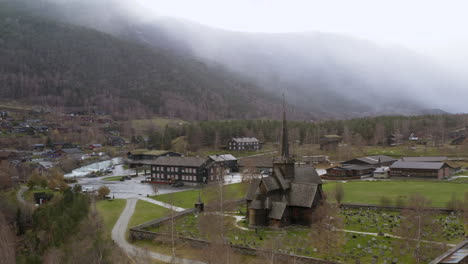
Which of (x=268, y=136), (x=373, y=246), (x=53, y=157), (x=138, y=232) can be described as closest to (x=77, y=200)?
(x=138, y=232)

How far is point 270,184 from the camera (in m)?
52.0

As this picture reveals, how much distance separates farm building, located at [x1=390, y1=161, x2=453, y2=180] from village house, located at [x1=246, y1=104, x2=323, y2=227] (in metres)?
49.3

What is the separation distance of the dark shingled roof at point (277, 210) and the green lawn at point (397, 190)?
2104 cm

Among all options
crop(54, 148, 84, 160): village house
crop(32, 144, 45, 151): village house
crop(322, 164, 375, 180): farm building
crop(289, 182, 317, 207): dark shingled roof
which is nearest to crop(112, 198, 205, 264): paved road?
A: crop(289, 182, 317, 207): dark shingled roof

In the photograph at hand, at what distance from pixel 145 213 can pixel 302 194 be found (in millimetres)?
26213

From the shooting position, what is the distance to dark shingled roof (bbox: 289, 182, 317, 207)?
50.8 meters

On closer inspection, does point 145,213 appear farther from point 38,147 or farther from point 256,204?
point 38,147

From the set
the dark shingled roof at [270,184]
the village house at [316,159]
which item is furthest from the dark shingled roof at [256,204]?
the village house at [316,159]

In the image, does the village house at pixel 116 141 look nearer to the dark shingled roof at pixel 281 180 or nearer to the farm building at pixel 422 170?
the farm building at pixel 422 170

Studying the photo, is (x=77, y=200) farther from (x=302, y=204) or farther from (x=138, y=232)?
(x=302, y=204)

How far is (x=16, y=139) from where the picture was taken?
157 metres

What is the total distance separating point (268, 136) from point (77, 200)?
400 ft

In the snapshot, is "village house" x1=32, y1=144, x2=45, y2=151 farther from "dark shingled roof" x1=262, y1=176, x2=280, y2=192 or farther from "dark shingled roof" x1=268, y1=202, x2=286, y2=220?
"dark shingled roof" x1=268, y1=202, x2=286, y2=220

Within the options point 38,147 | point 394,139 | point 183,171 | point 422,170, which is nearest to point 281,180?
point 183,171
